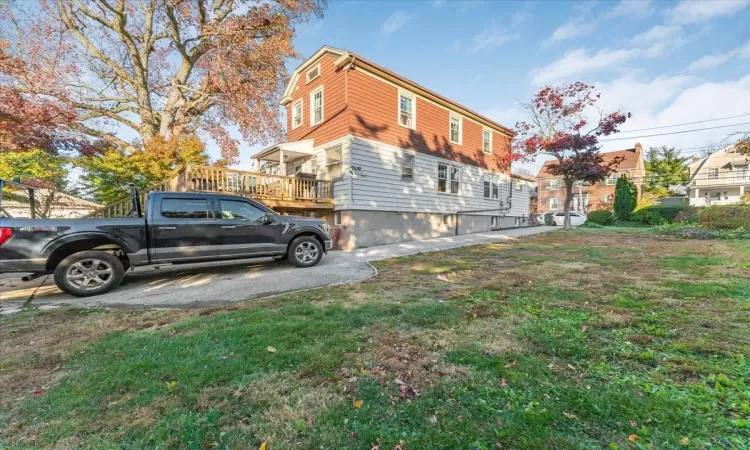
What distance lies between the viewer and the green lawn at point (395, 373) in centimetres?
169

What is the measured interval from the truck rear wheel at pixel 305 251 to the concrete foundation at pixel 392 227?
147 inches

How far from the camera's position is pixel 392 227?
12.7 m

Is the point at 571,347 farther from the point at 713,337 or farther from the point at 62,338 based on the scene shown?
the point at 62,338

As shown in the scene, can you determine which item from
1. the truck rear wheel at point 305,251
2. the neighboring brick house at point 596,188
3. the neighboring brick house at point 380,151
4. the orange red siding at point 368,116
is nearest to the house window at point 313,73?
the neighboring brick house at point 380,151

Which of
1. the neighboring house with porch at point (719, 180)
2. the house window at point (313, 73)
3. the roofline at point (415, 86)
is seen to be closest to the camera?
the roofline at point (415, 86)

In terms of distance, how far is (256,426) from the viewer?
1.78 meters

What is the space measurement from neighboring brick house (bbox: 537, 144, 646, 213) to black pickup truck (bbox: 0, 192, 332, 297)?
32320 millimetres

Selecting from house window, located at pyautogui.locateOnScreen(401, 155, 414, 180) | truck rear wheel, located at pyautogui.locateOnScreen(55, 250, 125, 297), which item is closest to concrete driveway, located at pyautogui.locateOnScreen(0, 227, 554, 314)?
truck rear wheel, located at pyautogui.locateOnScreen(55, 250, 125, 297)

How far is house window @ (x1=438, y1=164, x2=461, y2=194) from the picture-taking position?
48.5ft

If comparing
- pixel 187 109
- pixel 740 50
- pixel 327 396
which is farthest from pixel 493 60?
→ pixel 327 396

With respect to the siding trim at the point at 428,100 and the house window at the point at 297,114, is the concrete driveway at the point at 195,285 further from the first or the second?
the house window at the point at 297,114

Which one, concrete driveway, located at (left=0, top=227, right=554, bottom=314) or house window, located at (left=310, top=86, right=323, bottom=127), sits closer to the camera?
concrete driveway, located at (left=0, top=227, right=554, bottom=314)

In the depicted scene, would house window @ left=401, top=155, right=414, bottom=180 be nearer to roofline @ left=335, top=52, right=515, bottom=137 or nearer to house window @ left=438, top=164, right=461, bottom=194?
house window @ left=438, top=164, right=461, bottom=194

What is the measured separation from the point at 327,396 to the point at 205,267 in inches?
264
